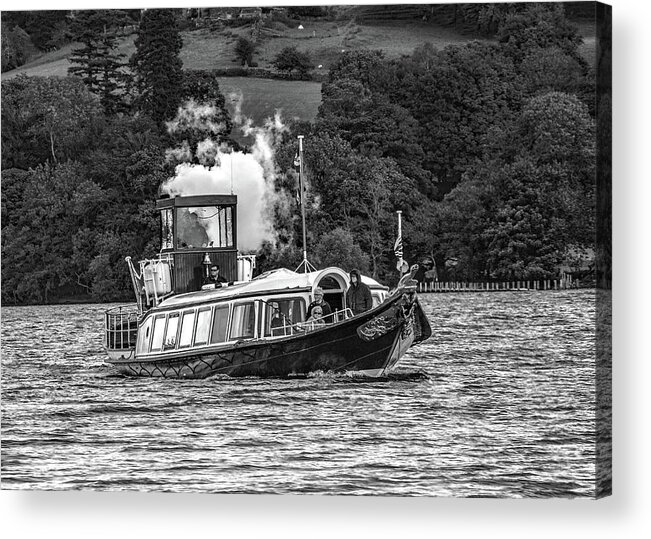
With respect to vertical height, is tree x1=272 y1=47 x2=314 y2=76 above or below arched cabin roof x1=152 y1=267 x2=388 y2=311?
above

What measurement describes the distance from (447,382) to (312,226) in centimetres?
208

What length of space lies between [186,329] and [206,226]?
1607 mm

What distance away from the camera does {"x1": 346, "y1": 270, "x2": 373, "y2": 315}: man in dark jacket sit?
17.6 metres

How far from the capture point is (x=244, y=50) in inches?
650

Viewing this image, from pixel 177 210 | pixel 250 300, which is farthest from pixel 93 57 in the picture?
pixel 250 300

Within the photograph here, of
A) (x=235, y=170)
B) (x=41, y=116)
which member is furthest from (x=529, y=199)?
(x=41, y=116)

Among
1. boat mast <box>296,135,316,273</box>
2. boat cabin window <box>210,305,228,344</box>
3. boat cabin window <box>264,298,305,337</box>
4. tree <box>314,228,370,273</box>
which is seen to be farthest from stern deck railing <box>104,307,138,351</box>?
tree <box>314,228,370,273</box>

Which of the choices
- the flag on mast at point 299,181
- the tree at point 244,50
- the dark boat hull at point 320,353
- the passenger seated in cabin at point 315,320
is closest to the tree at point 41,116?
the tree at point 244,50

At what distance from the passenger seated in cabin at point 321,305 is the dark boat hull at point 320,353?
0.89 feet

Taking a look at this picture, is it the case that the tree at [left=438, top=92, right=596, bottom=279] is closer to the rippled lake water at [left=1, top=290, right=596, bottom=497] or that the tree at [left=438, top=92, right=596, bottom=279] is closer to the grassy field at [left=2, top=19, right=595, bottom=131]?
the rippled lake water at [left=1, top=290, right=596, bottom=497]

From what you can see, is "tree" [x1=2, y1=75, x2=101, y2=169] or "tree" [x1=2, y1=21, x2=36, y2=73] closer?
"tree" [x1=2, y1=21, x2=36, y2=73]

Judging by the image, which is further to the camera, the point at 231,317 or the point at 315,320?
the point at 231,317

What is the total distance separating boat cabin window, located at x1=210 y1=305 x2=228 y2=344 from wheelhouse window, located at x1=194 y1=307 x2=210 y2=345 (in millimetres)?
65

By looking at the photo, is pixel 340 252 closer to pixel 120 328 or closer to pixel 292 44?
pixel 292 44
